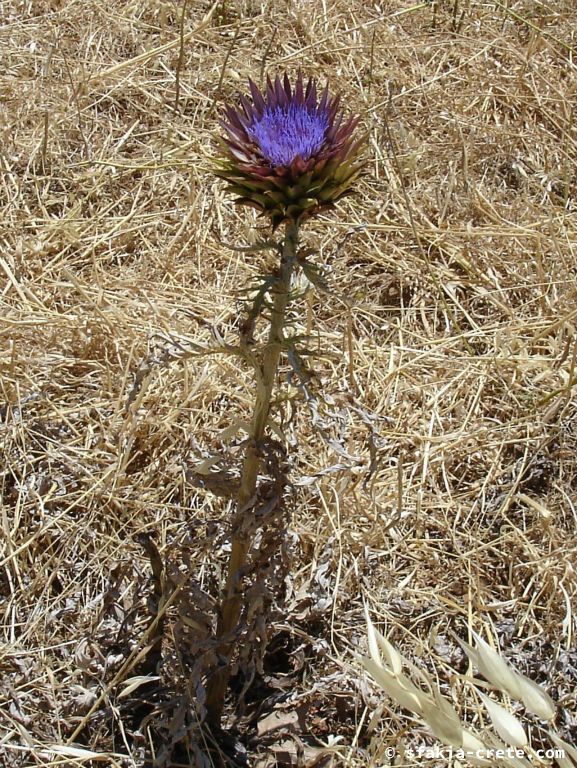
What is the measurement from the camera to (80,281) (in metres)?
2.58

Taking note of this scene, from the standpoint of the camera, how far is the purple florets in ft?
4.57

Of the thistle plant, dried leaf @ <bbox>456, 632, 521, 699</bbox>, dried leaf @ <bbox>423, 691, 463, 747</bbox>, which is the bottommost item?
dried leaf @ <bbox>423, 691, 463, 747</bbox>

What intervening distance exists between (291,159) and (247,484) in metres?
0.58

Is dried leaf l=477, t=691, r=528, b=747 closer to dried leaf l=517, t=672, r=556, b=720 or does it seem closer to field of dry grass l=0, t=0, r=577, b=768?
dried leaf l=517, t=672, r=556, b=720

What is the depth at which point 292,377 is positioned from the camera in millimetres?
1534

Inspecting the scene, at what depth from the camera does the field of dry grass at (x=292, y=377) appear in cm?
187

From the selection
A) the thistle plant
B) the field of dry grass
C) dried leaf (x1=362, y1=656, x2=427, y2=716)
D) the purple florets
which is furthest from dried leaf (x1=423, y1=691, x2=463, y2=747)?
the purple florets

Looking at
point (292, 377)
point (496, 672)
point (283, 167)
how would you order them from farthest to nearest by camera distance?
point (292, 377)
point (283, 167)
point (496, 672)

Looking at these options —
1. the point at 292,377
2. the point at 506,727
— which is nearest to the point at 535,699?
the point at 506,727

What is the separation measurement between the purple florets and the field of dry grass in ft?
0.86

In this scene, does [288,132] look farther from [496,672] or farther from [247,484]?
[496,672]

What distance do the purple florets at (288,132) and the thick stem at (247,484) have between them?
0.36 feet

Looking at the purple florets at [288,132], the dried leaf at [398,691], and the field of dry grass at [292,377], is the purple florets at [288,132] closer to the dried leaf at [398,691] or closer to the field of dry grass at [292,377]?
the field of dry grass at [292,377]

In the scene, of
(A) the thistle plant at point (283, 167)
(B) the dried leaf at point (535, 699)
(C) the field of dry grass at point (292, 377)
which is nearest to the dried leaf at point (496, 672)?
(B) the dried leaf at point (535, 699)
